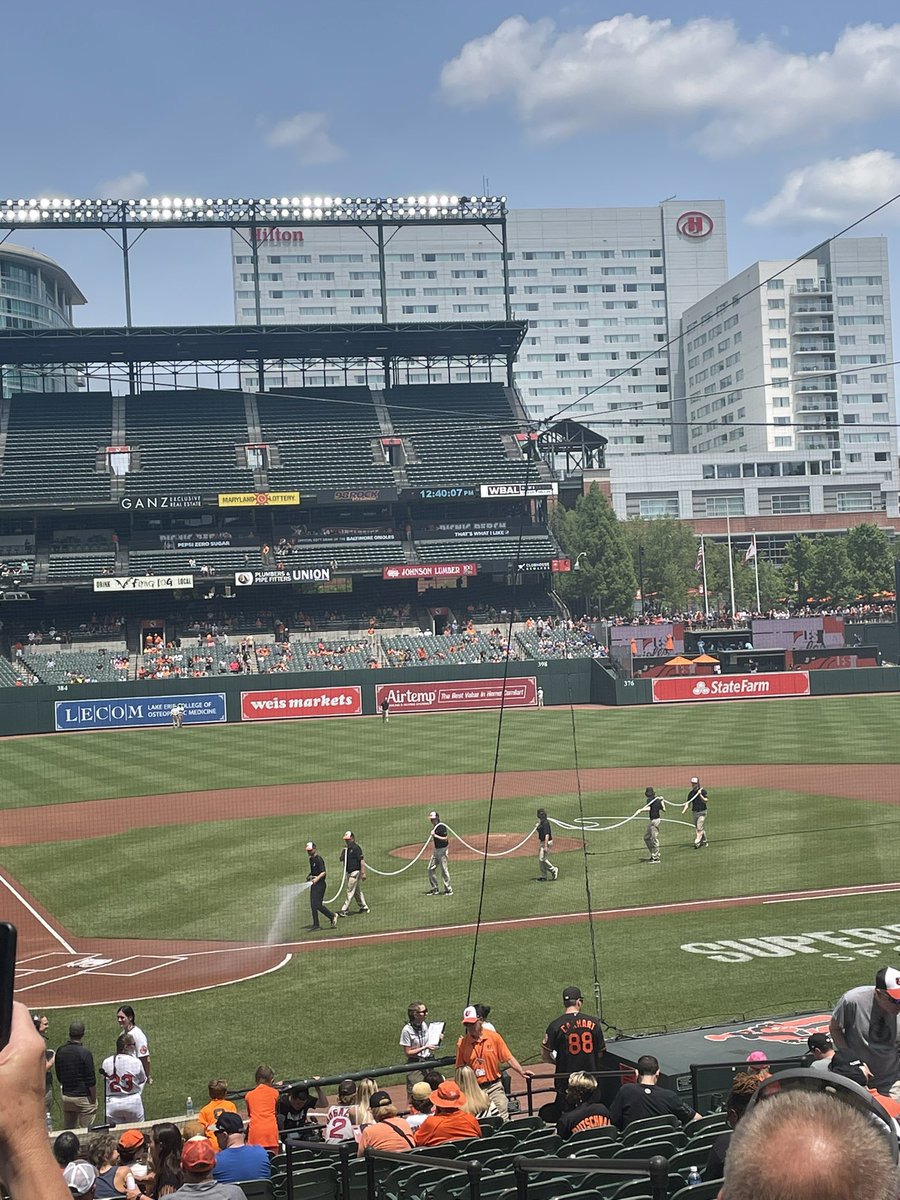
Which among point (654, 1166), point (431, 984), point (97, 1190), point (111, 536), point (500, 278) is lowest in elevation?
point (431, 984)

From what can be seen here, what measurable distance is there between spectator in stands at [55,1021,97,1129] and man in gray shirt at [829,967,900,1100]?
842 cm

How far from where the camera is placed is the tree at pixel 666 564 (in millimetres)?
105438

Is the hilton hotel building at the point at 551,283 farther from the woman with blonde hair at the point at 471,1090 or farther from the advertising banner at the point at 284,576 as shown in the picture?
the woman with blonde hair at the point at 471,1090

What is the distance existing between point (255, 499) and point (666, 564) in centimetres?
3799

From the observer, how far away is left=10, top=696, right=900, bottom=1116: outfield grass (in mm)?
18016

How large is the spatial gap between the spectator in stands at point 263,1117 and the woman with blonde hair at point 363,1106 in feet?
2.49

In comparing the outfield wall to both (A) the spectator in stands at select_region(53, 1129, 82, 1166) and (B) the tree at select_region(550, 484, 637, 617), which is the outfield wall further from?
(A) the spectator in stands at select_region(53, 1129, 82, 1166)

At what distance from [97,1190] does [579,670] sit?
58690mm

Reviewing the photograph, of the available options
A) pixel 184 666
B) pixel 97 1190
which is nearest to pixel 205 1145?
pixel 97 1190

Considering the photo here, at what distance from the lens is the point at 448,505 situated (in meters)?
88.8

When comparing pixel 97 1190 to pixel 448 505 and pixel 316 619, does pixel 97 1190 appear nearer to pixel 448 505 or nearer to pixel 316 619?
pixel 316 619

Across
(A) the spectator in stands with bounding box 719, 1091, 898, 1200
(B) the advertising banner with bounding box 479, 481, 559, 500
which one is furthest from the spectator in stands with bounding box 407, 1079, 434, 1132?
(B) the advertising banner with bounding box 479, 481, 559, 500

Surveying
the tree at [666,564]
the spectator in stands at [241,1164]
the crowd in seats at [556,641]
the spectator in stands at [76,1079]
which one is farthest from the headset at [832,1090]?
the tree at [666,564]

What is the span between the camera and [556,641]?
72.6 m
